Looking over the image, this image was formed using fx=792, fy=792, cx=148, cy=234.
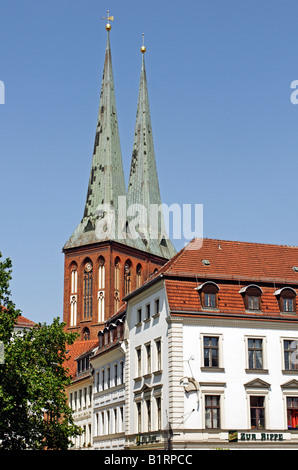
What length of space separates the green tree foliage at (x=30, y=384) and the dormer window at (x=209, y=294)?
9153 millimetres

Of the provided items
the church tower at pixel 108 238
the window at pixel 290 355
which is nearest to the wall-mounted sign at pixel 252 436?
the window at pixel 290 355

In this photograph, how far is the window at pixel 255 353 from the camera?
149ft

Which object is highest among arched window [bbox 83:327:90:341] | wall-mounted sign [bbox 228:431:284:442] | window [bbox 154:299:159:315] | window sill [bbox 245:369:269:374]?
arched window [bbox 83:327:90:341]

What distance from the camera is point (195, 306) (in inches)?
1795

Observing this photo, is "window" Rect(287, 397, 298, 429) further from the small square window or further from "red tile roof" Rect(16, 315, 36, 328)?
"red tile roof" Rect(16, 315, 36, 328)

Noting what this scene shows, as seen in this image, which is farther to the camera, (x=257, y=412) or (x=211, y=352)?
(x=211, y=352)

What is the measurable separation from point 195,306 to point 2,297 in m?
11.7

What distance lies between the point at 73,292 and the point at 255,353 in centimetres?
7244

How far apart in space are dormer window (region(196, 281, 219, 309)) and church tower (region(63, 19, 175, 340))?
65.0 m

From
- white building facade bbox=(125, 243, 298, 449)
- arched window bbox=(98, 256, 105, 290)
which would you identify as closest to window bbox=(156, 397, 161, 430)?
white building facade bbox=(125, 243, 298, 449)

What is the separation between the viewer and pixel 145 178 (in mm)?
128250

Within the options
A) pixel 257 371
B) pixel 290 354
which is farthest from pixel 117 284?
pixel 257 371

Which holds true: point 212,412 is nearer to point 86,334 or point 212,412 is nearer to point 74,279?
point 86,334

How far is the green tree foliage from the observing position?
44781mm
